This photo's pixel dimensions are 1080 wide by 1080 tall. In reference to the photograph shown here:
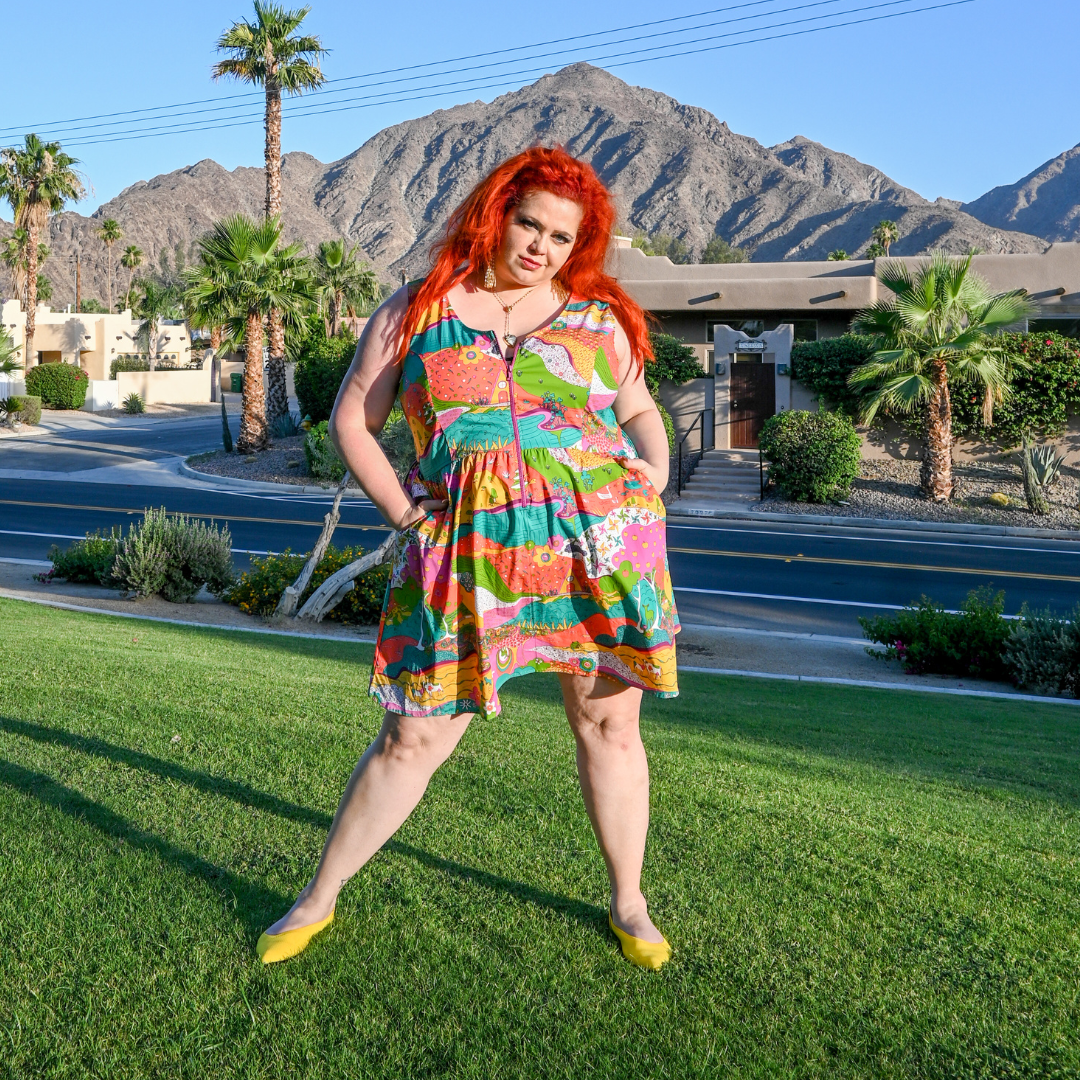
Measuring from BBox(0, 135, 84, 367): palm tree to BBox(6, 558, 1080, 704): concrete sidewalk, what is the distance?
43226mm

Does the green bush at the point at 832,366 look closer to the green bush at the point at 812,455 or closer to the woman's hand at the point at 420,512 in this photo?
the green bush at the point at 812,455

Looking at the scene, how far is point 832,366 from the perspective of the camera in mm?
26125

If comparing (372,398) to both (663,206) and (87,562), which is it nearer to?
(87,562)

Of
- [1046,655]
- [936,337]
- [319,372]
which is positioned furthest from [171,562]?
[319,372]

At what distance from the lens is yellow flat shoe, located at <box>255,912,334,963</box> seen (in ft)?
8.70

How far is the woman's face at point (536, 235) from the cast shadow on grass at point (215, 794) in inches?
64.9

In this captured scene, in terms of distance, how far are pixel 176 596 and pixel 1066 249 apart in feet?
75.6

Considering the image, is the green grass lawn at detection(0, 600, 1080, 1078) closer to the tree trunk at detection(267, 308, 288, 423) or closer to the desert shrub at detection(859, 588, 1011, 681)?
the desert shrub at detection(859, 588, 1011, 681)

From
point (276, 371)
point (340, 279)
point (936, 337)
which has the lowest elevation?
point (276, 371)

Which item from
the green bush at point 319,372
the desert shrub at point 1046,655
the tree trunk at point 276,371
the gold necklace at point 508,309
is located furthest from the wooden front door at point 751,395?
the gold necklace at point 508,309

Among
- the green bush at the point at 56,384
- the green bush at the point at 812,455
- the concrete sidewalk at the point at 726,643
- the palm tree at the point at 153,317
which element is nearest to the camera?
the concrete sidewalk at the point at 726,643

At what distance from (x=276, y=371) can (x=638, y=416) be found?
29.8 metres

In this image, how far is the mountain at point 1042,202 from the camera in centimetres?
16350

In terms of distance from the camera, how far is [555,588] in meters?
2.70
